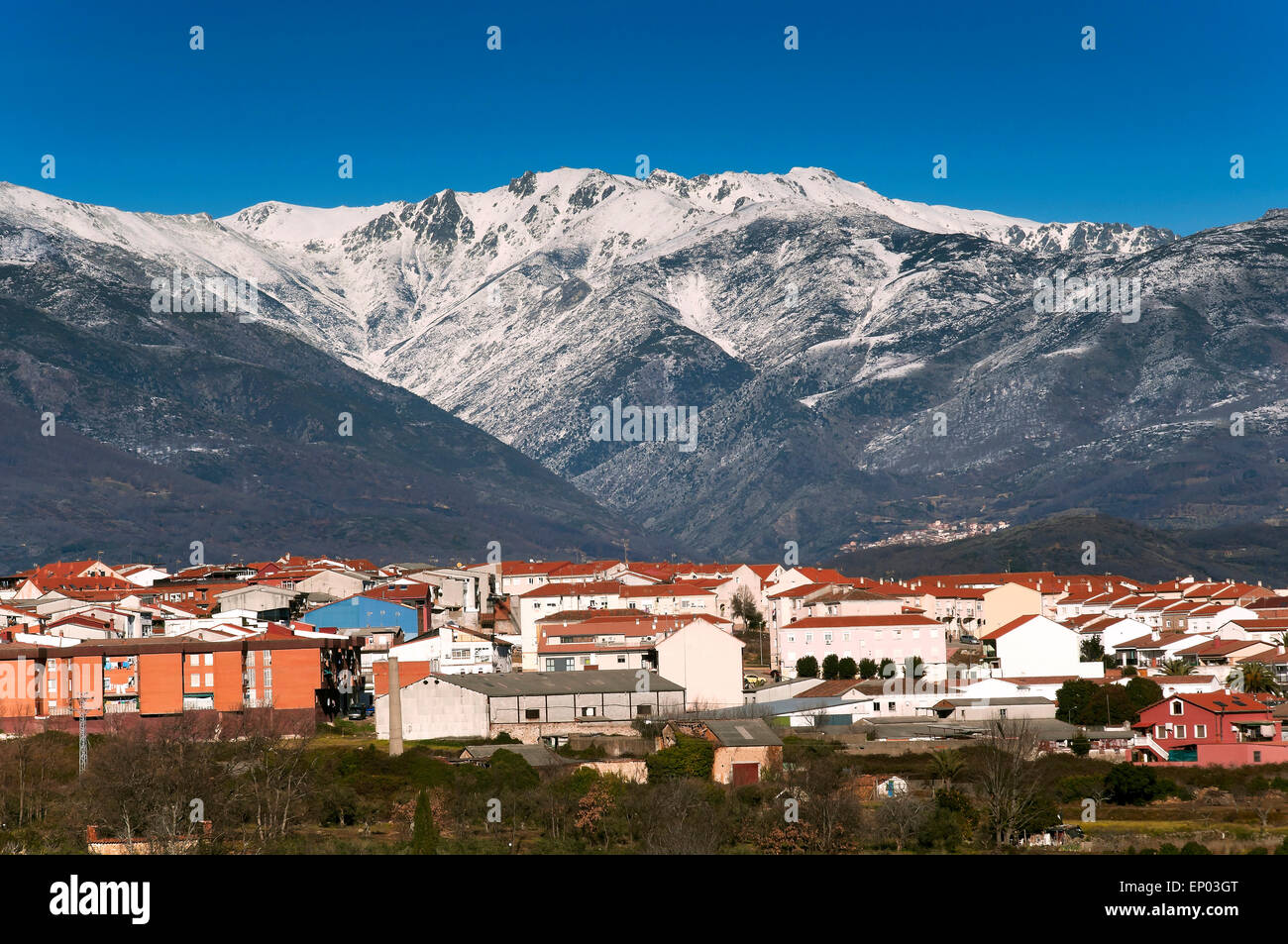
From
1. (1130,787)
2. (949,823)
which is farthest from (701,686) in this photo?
(949,823)

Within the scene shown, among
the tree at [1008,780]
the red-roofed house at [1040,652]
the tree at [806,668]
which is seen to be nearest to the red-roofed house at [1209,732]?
the tree at [1008,780]

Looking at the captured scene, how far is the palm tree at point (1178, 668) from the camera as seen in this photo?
70.4 meters

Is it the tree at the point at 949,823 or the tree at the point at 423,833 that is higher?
the tree at the point at 423,833

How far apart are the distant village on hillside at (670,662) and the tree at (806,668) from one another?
99 millimetres

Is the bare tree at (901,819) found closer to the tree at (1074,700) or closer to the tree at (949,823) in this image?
the tree at (949,823)

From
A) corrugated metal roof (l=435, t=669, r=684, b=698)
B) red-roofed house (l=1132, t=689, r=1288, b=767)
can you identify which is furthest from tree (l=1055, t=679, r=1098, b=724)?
corrugated metal roof (l=435, t=669, r=684, b=698)

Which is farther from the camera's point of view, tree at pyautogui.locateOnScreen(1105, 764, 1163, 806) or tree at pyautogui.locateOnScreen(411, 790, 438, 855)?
tree at pyautogui.locateOnScreen(1105, 764, 1163, 806)

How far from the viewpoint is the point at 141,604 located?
8712 centimetres

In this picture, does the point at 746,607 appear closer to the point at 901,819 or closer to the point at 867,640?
the point at 867,640

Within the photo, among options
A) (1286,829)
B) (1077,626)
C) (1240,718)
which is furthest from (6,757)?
(1077,626)

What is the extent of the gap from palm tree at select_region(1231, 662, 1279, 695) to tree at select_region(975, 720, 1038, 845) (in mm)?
16147

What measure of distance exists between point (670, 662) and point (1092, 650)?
78.9 feet

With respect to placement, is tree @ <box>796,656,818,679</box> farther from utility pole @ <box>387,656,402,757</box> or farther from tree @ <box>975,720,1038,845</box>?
utility pole @ <box>387,656,402,757</box>

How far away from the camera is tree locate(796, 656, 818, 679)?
69.2 meters
